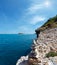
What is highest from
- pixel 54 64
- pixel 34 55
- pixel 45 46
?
pixel 45 46

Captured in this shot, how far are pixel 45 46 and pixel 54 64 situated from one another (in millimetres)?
8477

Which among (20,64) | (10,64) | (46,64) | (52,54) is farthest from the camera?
(10,64)

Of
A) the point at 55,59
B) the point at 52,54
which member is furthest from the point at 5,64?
the point at 55,59

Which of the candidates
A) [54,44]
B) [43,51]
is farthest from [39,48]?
[54,44]

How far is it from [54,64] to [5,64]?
705 inches

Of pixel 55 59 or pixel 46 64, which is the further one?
pixel 55 59

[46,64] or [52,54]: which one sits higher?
[52,54]

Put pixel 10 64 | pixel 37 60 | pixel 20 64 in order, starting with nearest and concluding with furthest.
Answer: pixel 37 60 < pixel 20 64 < pixel 10 64

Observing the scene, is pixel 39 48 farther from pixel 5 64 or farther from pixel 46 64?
pixel 5 64

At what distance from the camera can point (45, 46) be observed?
25.1m

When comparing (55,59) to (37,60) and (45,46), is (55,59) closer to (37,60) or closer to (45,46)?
(37,60)

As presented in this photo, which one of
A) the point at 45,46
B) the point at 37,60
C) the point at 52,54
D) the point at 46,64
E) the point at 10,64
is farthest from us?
the point at 10,64

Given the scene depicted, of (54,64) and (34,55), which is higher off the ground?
(34,55)

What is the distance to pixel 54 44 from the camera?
26203mm
